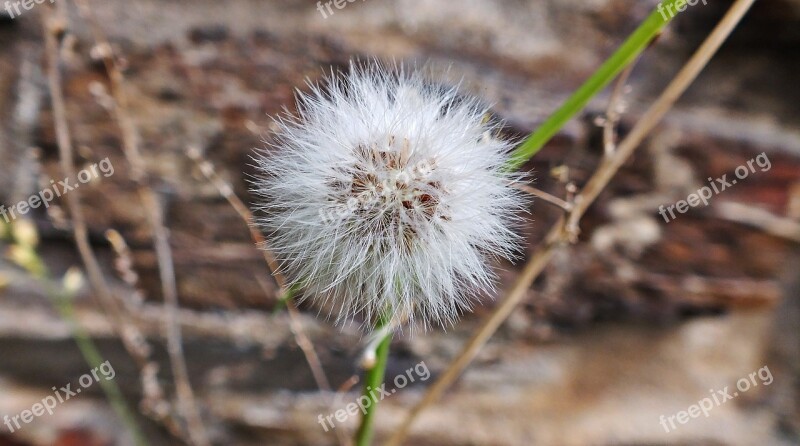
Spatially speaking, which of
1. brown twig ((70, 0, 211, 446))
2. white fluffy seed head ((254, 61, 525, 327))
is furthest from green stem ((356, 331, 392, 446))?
brown twig ((70, 0, 211, 446))

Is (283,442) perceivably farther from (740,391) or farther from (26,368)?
(740,391)

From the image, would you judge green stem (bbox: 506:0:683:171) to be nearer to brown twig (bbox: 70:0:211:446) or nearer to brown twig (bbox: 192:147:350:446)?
brown twig (bbox: 192:147:350:446)

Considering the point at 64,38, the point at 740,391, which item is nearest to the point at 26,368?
the point at 64,38

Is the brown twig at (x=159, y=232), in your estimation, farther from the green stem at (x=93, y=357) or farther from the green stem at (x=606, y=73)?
the green stem at (x=606, y=73)

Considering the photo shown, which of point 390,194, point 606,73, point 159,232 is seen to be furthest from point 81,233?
point 606,73

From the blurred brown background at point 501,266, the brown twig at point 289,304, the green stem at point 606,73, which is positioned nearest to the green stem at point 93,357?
the blurred brown background at point 501,266

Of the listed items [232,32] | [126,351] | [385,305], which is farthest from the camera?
[126,351]
